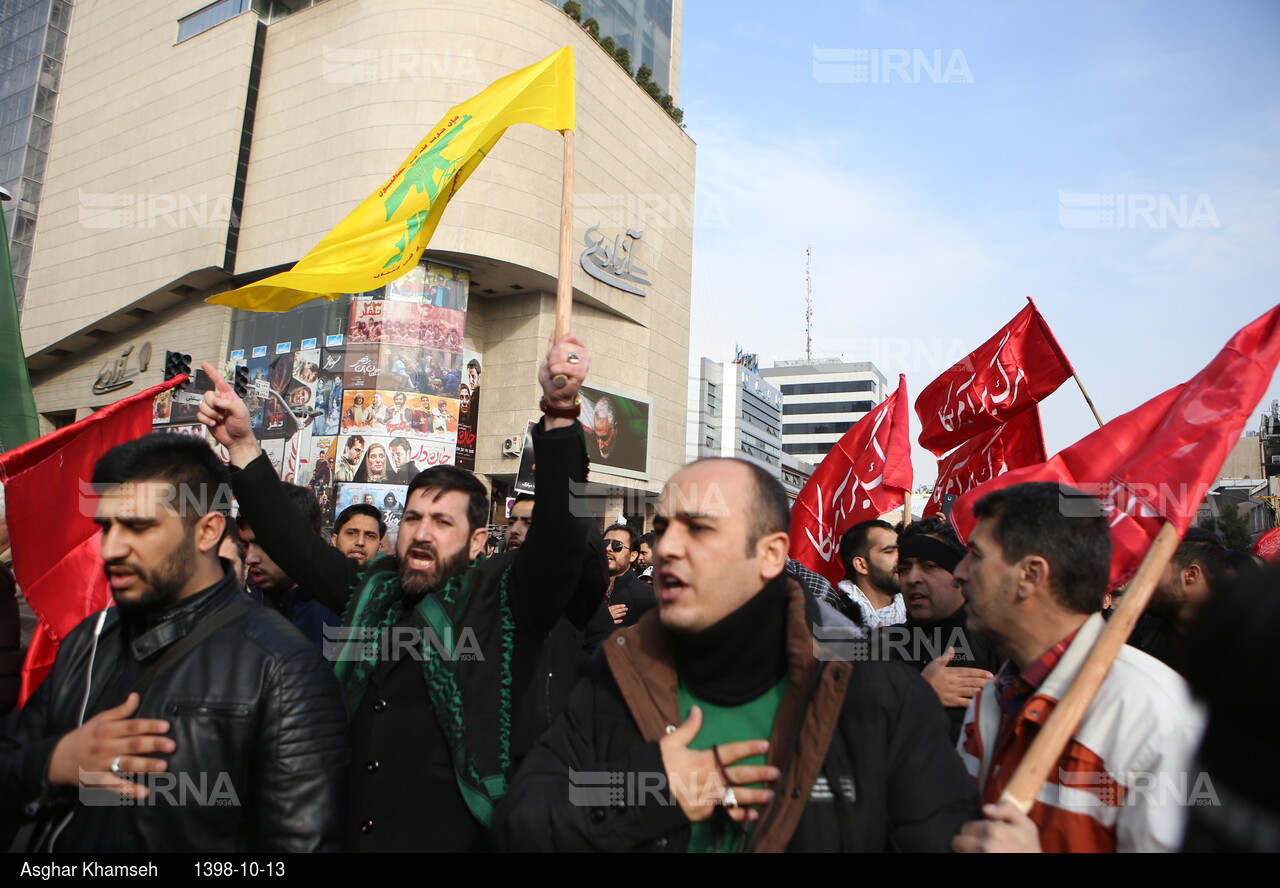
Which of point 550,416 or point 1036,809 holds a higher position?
point 550,416

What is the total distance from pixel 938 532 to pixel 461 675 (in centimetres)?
273

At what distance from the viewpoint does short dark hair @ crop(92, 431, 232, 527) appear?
87.2 inches

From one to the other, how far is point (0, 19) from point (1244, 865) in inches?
2169

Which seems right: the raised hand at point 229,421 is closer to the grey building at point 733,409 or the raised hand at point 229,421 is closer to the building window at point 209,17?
the building window at point 209,17

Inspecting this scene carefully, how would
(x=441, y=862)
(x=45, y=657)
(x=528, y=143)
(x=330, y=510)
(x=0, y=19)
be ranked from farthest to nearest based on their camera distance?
(x=0, y=19), (x=528, y=143), (x=330, y=510), (x=45, y=657), (x=441, y=862)

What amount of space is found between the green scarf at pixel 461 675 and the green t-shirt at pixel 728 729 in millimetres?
859

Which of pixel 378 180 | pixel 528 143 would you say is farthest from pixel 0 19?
pixel 528 143

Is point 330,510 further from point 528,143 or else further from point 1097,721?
point 1097,721

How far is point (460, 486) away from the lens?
3039 millimetres

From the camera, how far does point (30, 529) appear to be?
12.7ft

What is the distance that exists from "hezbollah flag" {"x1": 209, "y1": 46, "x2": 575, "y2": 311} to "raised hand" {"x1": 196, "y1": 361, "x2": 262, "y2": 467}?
0.94m

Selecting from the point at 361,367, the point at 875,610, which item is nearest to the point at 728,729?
the point at 875,610

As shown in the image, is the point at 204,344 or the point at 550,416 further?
the point at 204,344

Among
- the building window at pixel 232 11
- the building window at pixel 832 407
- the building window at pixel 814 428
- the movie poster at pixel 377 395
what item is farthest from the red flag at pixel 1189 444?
the building window at pixel 814 428
